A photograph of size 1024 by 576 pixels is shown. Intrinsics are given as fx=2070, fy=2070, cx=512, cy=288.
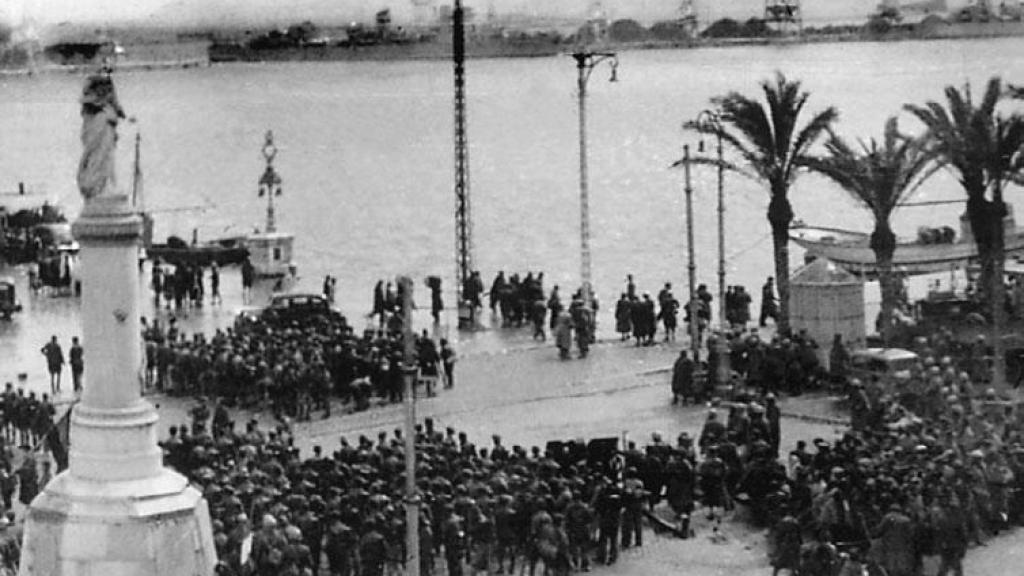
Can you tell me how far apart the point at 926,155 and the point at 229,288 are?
2363cm

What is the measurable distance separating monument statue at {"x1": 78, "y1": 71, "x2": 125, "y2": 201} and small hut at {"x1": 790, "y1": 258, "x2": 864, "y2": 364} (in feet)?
67.0

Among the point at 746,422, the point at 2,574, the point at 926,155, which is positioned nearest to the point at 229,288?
the point at 926,155

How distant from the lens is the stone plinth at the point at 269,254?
57.2m

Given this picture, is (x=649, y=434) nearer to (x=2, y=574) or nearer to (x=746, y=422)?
(x=746, y=422)

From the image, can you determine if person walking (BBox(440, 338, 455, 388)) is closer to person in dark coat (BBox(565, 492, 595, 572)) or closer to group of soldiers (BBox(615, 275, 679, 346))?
group of soldiers (BBox(615, 275, 679, 346))

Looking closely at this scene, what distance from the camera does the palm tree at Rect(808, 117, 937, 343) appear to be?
39.1 metres

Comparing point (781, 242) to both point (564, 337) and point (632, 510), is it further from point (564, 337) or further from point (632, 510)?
point (632, 510)

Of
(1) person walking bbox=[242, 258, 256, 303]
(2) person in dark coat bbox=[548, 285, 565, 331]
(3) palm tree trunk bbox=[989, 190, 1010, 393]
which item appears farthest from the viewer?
(1) person walking bbox=[242, 258, 256, 303]

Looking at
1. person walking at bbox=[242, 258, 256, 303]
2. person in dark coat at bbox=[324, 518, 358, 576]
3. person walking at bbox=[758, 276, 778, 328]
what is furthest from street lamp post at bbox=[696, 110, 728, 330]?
person walking at bbox=[242, 258, 256, 303]

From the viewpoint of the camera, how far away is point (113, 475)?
60.3ft

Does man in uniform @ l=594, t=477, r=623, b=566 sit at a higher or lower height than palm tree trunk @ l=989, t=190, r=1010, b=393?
lower

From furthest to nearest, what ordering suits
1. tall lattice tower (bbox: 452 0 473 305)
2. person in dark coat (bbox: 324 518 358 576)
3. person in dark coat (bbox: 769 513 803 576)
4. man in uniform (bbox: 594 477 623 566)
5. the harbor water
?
1. the harbor water
2. tall lattice tower (bbox: 452 0 473 305)
3. man in uniform (bbox: 594 477 623 566)
4. person in dark coat (bbox: 324 518 358 576)
5. person in dark coat (bbox: 769 513 803 576)

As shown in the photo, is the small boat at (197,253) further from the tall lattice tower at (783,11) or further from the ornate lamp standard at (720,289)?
the tall lattice tower at (783,11)

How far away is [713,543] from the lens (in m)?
26.0
